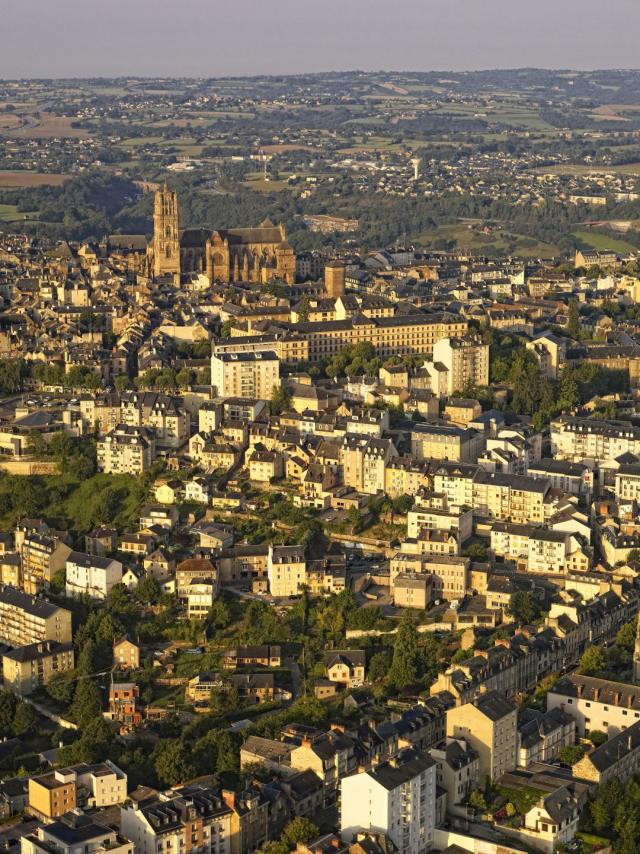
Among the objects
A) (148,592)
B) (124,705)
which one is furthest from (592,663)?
(148,592)

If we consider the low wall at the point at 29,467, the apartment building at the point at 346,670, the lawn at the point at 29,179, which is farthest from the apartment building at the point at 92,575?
the lawn at the point at 29,179

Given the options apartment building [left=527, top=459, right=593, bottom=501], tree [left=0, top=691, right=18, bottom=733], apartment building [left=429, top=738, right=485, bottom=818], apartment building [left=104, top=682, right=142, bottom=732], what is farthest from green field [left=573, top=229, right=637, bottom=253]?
apartment building [left=429, top=738, right=485, bottom=818]

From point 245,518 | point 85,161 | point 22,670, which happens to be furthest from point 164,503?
point 85,161

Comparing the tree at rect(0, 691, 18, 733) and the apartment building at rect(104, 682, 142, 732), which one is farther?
the tree at rect(0, 691, 18, 733)

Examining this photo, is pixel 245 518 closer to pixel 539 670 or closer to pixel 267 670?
pixel 267 670

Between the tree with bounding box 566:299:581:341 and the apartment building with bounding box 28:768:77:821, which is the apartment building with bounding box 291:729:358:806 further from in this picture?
the tree with bounding box 566:299:581:341
